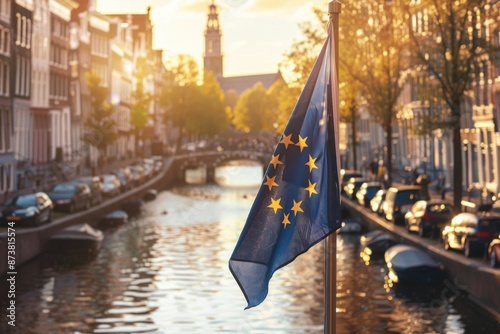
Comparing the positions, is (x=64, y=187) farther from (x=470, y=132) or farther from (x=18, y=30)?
(x=470, y=132)

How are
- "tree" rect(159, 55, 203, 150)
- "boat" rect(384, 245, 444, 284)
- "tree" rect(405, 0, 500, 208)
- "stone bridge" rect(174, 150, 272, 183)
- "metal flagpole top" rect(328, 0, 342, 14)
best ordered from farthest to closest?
1. "tree" rect(159, 55, 203, 150)
2. "stone bridge" rect(174, 150, 272, 183)
3. "tree" rect(405, 0, 500, 208)
4. "boat" rect(384, 245, 444, 284)
5. "metal flagpole top" rect(328, 0, 342, 14)

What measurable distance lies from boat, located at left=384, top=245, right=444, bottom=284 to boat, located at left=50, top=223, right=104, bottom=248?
17217 millimetres

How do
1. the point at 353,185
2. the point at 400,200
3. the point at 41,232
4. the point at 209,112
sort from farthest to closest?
the point at 209,112
the point at 353,185
the point at 400,200
the point at 41,232

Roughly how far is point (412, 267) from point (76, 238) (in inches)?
775

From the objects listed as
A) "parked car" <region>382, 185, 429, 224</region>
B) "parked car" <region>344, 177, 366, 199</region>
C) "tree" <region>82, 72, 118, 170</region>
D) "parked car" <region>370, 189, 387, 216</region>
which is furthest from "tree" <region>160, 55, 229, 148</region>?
"parked car" <region>382, 185, 429, 224</region>

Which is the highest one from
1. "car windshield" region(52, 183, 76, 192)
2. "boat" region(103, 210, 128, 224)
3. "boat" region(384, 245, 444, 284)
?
"car windshield" region(52, 183, 76, 192)

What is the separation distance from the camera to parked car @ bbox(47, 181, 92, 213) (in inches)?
2315

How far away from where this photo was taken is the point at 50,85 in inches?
3553

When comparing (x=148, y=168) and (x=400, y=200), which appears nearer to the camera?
(x=400, y=200)

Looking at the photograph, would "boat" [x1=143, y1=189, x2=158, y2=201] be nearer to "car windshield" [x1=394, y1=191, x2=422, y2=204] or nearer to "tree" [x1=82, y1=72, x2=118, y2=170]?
"tree" [x1=82, y1=72, x2=118, y2=170]

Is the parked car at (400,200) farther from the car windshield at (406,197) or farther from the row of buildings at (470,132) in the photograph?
the row of buildings at (470,132)

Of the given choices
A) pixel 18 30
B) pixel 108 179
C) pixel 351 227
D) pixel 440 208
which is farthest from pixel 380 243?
pixel 18 30

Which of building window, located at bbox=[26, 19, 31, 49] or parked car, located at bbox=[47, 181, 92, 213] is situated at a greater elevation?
building window, located at bbox=[26, 19, 31, 49]

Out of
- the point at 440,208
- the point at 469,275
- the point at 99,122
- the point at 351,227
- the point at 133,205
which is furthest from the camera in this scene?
the point at 99,122
